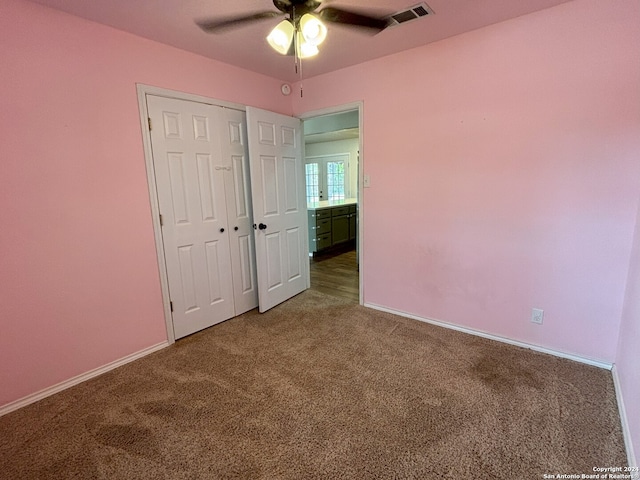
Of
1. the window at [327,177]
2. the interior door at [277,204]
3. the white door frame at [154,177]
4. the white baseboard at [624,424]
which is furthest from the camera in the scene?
the window at [327,177]

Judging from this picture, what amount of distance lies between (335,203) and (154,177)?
13.5ft

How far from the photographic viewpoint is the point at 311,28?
151 centimetres

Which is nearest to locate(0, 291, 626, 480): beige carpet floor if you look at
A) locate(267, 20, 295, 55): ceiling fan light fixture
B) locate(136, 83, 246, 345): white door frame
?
locate(136, 83, 246, 345): white door frame

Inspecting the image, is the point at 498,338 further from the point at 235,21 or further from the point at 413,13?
the point at 235,21

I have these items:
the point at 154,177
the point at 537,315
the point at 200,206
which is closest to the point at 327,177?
the point at 200,206

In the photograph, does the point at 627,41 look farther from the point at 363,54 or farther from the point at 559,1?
the point at 363,54

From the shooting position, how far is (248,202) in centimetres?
308

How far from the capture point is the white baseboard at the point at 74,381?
6.17 ft

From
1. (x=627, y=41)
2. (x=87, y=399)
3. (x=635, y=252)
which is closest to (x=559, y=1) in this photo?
(x=627, y=41)

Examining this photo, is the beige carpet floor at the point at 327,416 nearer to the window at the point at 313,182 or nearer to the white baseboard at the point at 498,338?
the white baseboard at the point at 498,338

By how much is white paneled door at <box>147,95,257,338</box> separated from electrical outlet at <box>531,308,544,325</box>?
Result: 2559 millimetres

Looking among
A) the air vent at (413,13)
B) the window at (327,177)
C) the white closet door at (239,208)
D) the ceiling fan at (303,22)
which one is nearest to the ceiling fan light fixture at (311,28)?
the ceiling fan at (303,22)

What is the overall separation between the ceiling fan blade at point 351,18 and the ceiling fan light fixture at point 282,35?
176mm

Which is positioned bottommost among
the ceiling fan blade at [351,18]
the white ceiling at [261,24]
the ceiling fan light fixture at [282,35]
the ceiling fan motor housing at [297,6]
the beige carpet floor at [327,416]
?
the beige carpet floor at [327,416]
